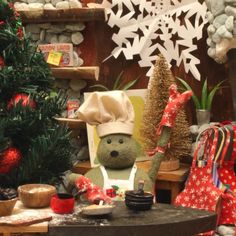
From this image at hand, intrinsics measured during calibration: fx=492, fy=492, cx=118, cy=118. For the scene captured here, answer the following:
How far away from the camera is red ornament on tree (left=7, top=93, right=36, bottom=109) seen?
5.51 ft

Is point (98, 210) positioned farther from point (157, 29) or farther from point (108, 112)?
point (157, 29)

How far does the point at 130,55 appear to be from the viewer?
2.64 m

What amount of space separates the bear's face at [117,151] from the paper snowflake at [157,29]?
753 mm

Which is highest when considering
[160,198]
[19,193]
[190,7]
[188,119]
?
[190,7]

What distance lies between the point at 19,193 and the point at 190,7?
1.48 meters

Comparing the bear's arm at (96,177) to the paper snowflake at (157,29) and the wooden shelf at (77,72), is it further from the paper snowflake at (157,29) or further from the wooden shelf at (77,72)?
the paper snowflake at (157,29)

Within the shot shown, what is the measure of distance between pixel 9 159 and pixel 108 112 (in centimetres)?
48

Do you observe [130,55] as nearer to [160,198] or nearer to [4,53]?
[160,198]

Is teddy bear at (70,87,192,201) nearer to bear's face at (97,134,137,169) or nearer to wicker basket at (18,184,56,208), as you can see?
bear's face at (97,134,137,169)

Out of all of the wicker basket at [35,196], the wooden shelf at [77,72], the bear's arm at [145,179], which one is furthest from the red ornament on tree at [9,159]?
the wooden shelf at [77,72]

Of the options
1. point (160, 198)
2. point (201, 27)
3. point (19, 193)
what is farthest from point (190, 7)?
point (19, 193)

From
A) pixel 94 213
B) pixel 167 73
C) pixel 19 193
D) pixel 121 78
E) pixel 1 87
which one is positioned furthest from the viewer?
pixel 121 78

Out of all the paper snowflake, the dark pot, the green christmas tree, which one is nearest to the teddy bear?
the green christmas tree

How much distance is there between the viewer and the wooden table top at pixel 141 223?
1.35 metres
